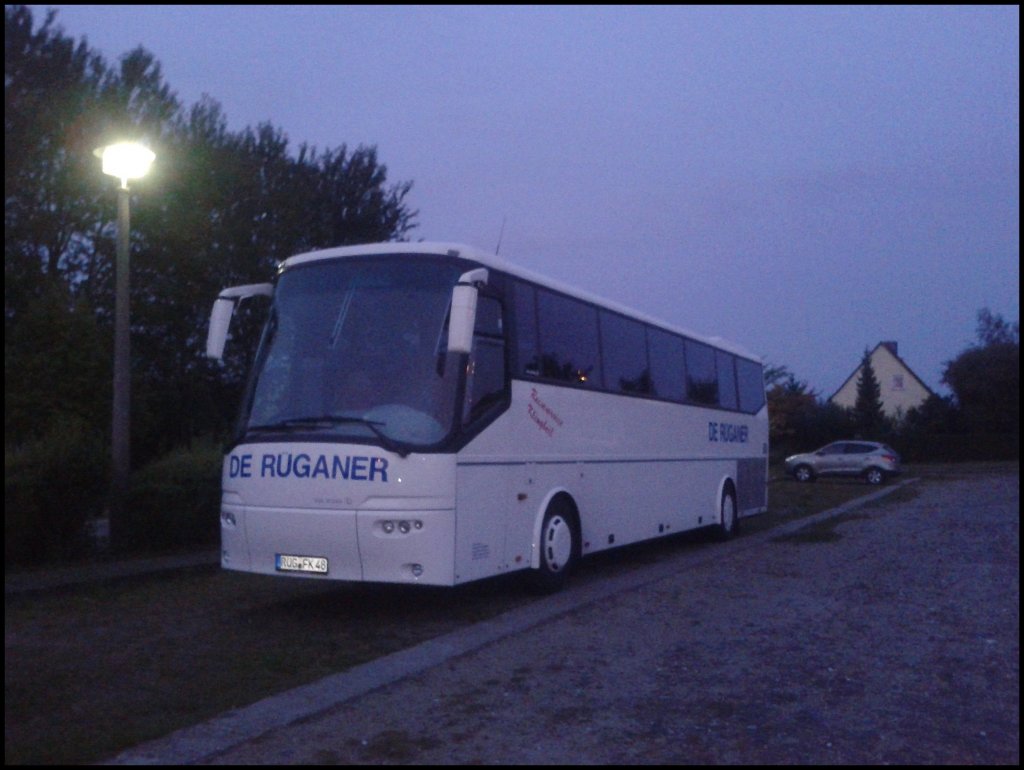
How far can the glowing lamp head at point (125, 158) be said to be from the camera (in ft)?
45.4

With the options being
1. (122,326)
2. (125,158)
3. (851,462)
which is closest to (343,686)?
(122,326)

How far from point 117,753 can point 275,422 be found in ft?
14.8

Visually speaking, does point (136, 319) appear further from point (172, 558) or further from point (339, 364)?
point (339, 364)

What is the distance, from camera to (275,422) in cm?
1016

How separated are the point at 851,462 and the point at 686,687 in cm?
3559

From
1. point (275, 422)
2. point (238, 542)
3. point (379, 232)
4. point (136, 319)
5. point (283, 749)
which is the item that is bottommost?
point (283, 749)

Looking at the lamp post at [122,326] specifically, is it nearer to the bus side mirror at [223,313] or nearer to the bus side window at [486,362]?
the bus side mirror at [223,313]

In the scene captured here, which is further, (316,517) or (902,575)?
(902,575)

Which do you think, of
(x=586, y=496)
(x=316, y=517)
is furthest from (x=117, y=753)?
(x=586, y=496)

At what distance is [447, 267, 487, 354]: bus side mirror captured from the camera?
9.39 meters

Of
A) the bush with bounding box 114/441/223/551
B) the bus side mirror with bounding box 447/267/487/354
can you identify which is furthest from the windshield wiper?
the bush with bounding box 114/441/223/551

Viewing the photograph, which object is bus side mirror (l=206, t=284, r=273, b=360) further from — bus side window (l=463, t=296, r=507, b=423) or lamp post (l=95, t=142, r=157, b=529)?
lamp post (l=95, t=142, r=157, b=529)

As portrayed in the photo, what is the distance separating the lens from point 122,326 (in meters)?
14.5

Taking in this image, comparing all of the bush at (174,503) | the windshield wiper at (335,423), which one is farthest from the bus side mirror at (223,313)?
the bush at (174,503)
